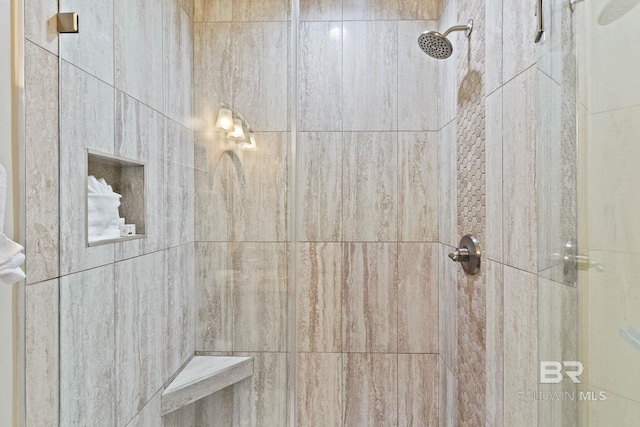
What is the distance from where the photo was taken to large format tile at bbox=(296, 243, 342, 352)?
1746mm

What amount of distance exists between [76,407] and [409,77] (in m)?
1.60

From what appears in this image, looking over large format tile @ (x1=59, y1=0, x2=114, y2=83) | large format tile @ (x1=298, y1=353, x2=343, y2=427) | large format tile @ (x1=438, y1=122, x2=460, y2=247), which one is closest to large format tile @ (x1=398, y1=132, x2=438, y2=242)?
large format tile @ (x1=438, y1=122, x2=460, y2=247)

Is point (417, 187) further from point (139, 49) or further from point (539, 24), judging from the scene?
point (139, 49)

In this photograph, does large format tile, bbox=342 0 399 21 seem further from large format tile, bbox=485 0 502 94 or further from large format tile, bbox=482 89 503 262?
large format tile, bbox=482 89 503 262

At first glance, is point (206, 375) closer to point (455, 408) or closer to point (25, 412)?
point (25, 412)

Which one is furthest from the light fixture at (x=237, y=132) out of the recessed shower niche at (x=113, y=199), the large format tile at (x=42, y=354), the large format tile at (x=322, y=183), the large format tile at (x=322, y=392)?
the large format tile at (x=322, y=392)

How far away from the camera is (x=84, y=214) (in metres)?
0.80

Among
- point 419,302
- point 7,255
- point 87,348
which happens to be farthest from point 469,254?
point 7,255

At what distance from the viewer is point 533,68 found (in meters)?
0.90

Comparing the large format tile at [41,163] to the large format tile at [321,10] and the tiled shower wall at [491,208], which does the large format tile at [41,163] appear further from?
the large format tile at [321,10]

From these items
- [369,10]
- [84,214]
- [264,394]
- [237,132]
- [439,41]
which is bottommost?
[264,394]

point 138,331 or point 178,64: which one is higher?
point 178,64

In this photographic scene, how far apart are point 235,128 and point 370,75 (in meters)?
0.86

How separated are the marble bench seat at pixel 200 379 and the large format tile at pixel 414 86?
1.17 meters
